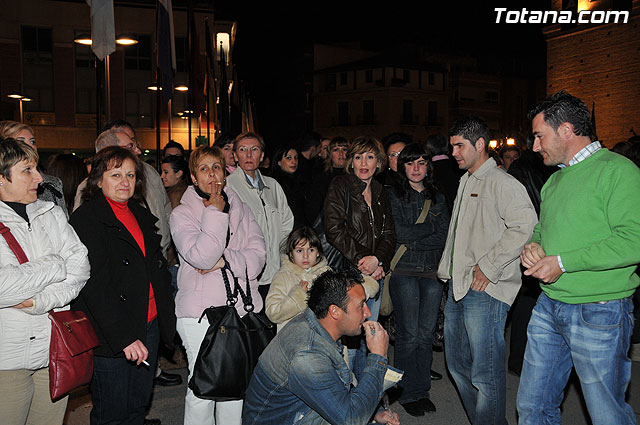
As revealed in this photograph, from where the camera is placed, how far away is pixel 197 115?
13867 mm

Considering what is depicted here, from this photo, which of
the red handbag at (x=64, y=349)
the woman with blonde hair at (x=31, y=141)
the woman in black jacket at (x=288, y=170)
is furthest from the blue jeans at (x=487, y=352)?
the woman with blonde hair at (x=31, y=141)

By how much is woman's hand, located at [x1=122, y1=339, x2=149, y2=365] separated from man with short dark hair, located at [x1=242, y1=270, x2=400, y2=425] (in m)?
0.88

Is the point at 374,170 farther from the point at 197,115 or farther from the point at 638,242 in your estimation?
the point at 197,115

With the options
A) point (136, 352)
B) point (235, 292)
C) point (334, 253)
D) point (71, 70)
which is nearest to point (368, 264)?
point (334, 253)

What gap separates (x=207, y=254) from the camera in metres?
4.30

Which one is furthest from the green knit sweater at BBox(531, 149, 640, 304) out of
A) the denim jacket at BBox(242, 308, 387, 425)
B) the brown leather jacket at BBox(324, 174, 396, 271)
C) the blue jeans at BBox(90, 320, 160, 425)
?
the blue jeans at BBox(90, 320, 160, 425)

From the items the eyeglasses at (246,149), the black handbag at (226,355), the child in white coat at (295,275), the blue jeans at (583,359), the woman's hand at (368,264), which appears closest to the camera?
the blue jeans at (583,359)

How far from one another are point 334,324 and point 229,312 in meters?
1.06

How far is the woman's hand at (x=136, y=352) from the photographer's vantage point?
3.93 meters

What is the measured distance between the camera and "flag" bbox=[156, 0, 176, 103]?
1114cm

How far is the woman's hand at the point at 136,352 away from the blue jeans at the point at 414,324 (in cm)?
249

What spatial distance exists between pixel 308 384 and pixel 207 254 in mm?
1428

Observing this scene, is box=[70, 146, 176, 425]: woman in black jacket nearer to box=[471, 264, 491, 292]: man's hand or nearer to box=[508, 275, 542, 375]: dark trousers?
box=[471, 264, 491, 292]: man's hand

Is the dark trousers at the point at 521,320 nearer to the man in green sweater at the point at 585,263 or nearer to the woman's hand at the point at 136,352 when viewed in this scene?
the man in green sweater at the point at 585,263
